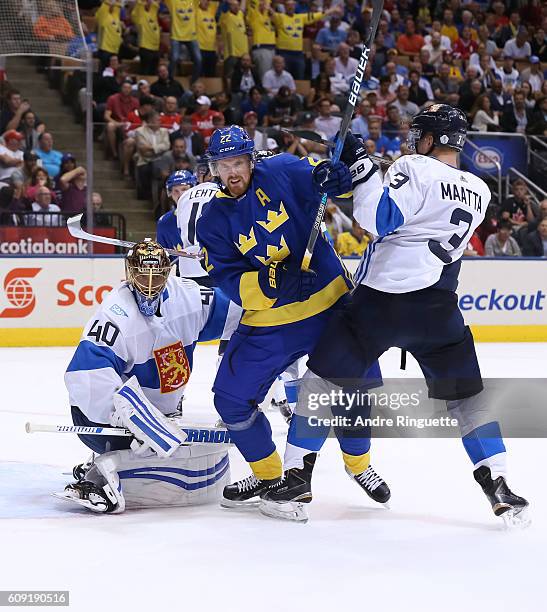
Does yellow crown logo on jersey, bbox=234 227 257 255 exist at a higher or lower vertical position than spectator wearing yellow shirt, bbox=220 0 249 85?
higher

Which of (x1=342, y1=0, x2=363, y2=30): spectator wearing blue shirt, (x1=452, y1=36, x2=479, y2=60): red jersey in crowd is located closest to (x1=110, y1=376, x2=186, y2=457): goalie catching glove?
(x1=342, y1=0, x2=363, y2=30): spectator wearing blue shirt

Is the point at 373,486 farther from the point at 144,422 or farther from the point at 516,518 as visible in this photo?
the point at 144,422

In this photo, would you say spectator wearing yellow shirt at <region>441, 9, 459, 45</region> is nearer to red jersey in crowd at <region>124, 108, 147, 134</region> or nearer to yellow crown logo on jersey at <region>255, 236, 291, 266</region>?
red jersey in crowd at <region>124, 108, 147, 134</region>

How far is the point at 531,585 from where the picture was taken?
272cm

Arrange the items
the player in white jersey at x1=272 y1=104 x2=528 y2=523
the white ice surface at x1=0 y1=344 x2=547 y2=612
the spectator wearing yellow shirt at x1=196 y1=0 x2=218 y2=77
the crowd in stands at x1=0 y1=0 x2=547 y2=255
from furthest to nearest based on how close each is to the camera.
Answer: the spectator wearing yellow shirt at x1=196 y1=0 x2=218 y2=77, the crowd in stands at x1=0 y1=0 x2=547 y2=255, the player in white jersey at x1=272 y1=104 x2=528 y2=523, the white ice surface at x1=0 y1=344 x2=547 y2=612

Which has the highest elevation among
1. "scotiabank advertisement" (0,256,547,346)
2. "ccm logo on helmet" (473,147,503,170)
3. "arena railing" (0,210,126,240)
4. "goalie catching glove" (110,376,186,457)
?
"goalie catching glove" (110,376,186,457)

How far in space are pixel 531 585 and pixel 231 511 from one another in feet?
3.73

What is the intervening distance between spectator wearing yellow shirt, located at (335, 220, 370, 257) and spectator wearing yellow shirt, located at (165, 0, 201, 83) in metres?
3.19

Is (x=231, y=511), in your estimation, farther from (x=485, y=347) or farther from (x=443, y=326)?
(x=485, y=347)

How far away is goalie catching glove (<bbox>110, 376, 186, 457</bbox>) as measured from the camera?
11.0ft

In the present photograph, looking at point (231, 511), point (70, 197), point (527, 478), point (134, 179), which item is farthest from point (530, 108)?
point (231, 511)

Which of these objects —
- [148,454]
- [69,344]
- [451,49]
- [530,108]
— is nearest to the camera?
[148,454]

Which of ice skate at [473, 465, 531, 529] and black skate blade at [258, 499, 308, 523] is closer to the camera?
ice skate at [473, 465, 531, 529]

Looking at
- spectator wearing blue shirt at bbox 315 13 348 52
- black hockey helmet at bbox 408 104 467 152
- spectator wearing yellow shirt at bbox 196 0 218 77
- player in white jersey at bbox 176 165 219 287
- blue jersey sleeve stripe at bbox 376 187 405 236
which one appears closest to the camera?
blue jersey sleeve stripe at bbox 376 187 405 236
